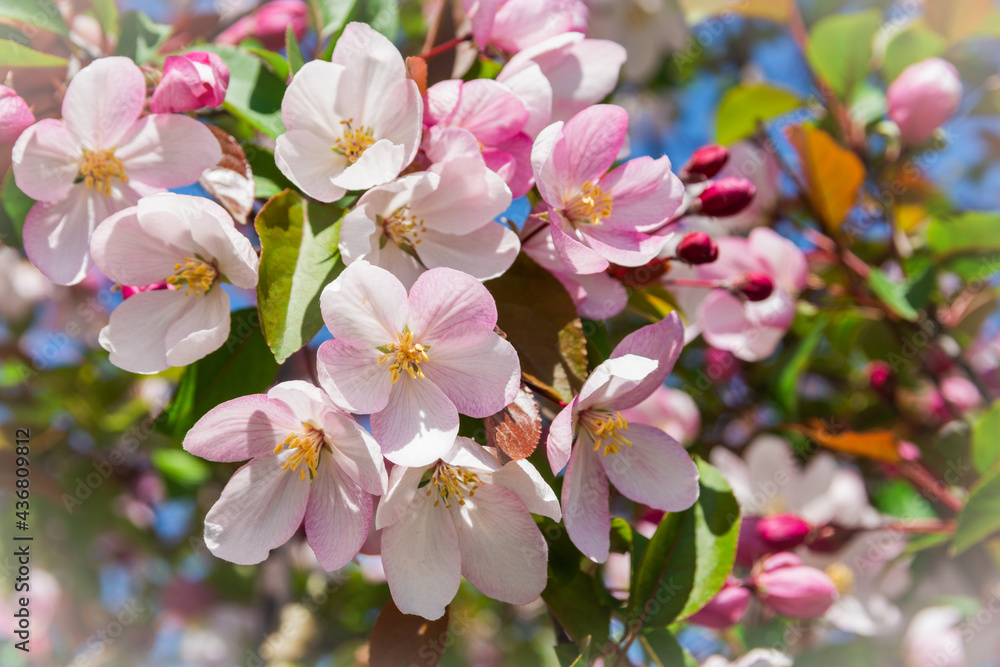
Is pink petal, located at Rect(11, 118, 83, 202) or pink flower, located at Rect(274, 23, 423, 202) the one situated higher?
pink flower, located at Rect(274, 23, 423, 202)

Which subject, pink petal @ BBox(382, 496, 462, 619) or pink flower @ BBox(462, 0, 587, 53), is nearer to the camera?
pink petal @ BBox(382, 496, 462, 619)

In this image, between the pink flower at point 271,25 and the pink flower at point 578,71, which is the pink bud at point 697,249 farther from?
the pink flower at point 271,25

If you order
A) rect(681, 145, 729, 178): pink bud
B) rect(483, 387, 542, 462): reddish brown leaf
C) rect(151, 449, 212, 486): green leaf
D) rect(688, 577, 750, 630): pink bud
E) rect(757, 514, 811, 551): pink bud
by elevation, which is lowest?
rect(151, 449, 212, 486): green leaf

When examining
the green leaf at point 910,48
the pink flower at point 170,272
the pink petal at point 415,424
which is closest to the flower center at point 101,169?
the pink flower at point 170,272

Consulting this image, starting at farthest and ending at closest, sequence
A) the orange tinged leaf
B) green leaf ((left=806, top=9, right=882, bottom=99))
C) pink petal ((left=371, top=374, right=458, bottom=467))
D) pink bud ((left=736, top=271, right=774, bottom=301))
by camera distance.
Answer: green leaf ((left=806, top=9, right=882, bottom=99))
the orange tinged leaf
pink bud ((left=736, top=271, right=774, bottom=301))
pink petal ((left=371, top=374, right=458, bottom=467))

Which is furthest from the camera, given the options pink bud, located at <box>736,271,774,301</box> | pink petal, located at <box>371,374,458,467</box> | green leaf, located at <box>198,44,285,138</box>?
pink bud, located at <box>736,271,774,301</box>

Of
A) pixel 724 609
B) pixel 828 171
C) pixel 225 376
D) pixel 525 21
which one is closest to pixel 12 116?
pixel 225 376

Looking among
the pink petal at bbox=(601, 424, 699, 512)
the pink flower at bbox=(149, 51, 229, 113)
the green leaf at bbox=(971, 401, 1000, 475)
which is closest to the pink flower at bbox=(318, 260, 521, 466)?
the pink petal at bbox=(601, 424, 699, 512)

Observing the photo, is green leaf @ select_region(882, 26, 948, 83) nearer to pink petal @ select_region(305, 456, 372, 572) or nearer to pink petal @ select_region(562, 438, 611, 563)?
pink petal @ select_region(562, 438, 611, 563)
